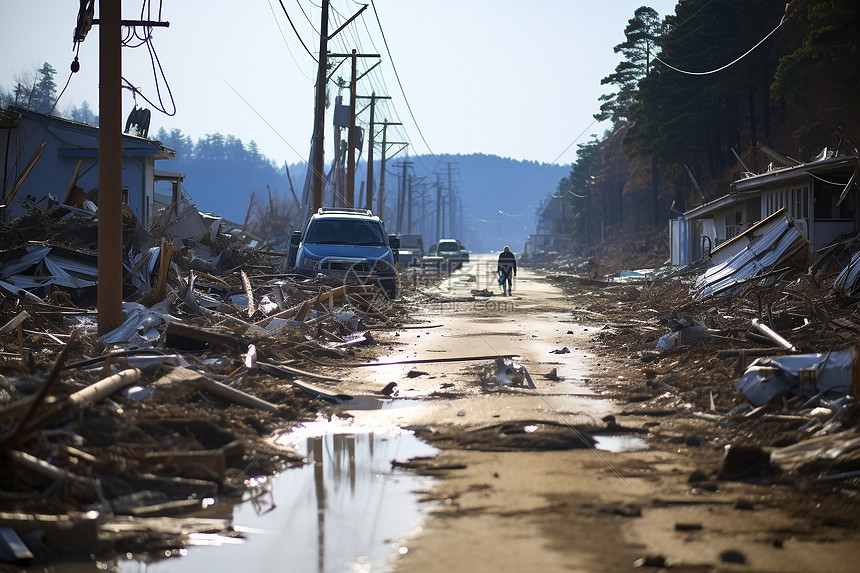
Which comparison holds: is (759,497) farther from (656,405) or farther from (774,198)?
(774,198)

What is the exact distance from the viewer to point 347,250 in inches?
823

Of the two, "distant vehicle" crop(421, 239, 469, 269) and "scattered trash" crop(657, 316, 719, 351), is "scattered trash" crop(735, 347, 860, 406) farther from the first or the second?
"distant vehicle" crop(421, 239, 469, 269)

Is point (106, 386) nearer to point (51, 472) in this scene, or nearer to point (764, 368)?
point (51, 472)

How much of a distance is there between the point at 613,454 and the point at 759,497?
4.64 feet

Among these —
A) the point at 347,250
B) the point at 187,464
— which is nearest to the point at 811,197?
the point at 347,250

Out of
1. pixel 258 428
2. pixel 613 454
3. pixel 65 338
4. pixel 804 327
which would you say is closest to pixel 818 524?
pixel 613 454

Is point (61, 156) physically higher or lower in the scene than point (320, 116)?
lower

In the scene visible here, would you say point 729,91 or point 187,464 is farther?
point 729,91

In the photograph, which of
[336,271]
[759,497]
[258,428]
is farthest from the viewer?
[336,271]

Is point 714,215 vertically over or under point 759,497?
over

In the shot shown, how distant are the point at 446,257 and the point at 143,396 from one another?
5075 centimetres

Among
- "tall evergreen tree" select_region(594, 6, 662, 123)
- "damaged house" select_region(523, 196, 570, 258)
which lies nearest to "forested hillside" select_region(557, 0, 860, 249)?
"tall evergreen tree" select_region(594, 6, 662, 123)

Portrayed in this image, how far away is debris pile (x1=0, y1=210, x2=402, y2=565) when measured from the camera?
452cm

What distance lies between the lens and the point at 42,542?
4.13 metres
